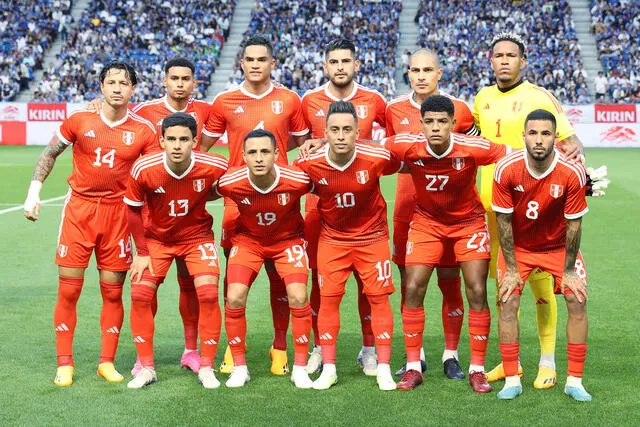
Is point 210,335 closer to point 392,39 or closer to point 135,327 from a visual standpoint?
point 135,327

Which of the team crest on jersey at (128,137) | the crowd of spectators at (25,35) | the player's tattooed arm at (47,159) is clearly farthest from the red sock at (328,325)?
the crowd of spectators at (25,35)

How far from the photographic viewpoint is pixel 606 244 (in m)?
13.2

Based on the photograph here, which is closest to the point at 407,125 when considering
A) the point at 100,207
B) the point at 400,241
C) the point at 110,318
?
the point at 400,241

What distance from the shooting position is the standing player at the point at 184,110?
7.40m

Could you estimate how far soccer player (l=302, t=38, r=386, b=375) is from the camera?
7.48 meters

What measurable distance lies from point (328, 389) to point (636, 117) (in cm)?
2908

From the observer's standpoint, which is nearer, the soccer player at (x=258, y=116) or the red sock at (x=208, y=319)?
the red sock at (x=208, y=319)

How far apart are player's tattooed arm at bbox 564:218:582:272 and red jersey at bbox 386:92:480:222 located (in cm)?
133

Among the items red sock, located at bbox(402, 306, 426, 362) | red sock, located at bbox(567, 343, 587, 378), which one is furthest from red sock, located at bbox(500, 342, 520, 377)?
red sock, located at bbox(402, 306, 426, 362)

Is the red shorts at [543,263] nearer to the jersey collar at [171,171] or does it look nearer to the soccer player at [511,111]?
the soccer player at [511,111]

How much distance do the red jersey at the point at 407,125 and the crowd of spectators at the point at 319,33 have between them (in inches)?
1140

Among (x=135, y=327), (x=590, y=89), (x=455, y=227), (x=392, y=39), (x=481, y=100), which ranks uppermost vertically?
(x=392, y=39)

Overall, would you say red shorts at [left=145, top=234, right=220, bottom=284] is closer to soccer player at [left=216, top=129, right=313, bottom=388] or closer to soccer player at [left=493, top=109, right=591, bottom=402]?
soccer player at [left=216, top=129, right=313, bottom=388]

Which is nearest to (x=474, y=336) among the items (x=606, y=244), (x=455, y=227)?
(x=455, y=227)
